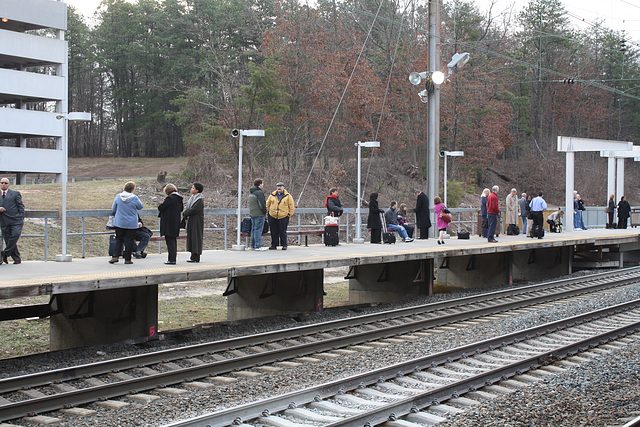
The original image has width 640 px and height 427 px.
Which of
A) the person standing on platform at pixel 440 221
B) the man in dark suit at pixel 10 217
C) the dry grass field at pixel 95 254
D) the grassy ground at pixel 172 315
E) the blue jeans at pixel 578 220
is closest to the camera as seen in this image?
the man in dark suit at pixel 10 217

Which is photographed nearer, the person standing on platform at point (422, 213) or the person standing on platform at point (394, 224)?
the person standing on platform at point (394, 224)

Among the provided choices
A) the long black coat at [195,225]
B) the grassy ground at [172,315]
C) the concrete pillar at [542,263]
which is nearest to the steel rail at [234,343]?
the long black coat at [195,225]

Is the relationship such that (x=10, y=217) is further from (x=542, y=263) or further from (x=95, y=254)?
(x=542, y=263)

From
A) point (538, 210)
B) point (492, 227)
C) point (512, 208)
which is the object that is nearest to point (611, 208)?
point (512, 208)

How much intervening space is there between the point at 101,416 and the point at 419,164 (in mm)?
39375

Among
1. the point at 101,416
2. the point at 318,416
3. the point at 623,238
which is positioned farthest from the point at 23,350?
the point at 623,238

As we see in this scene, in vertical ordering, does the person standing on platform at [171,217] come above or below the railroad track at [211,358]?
above

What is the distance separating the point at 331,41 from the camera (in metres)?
39.4

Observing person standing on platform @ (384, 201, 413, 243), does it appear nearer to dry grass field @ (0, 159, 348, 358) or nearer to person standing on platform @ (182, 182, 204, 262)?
dry grass field @ (0, 159, 348, 358)

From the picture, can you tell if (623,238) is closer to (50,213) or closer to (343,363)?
(343,363)

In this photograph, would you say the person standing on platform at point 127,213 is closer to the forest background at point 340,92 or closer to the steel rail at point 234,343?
the steel rail at point 234,343

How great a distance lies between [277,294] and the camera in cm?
1488

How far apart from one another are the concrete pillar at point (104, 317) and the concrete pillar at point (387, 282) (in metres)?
7.15

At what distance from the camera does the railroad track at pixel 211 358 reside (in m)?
7.89
